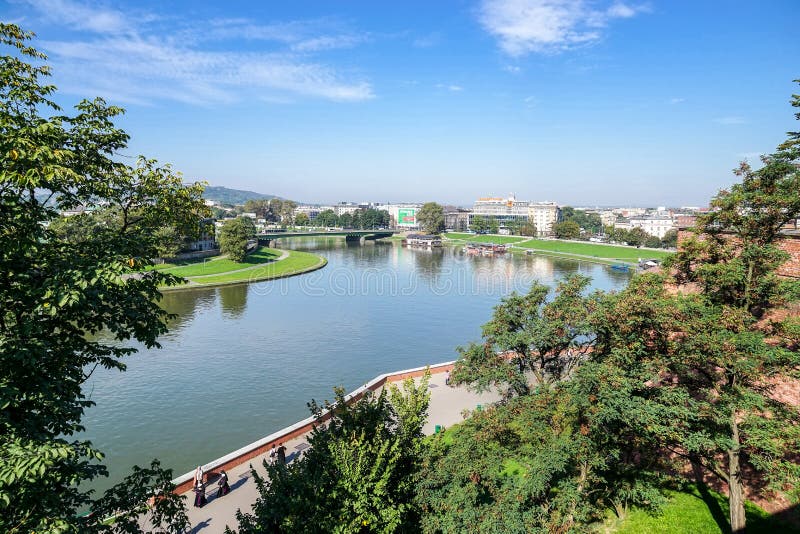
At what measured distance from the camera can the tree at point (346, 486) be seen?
28.6 ft

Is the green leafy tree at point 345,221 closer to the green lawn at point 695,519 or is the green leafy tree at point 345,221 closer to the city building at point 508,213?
the city building at point 508,213

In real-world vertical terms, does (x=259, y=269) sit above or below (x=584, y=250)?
above

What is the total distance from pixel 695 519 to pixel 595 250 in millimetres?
103711

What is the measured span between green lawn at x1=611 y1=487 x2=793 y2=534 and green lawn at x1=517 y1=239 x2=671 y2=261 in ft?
288

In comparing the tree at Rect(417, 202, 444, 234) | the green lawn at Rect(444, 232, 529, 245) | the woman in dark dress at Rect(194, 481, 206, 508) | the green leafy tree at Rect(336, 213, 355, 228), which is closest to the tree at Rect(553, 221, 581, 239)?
the green lawn at Rect(444, 232, 529, 245)

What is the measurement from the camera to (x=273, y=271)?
2712 inches

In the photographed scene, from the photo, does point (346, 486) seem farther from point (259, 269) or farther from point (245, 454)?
point (259, 269)

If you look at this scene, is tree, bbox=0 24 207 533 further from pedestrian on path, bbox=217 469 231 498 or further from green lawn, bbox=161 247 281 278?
green lawn, bbox=161 247 281 278

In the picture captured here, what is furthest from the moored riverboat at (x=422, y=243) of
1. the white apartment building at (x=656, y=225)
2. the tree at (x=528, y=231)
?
the white apartment building at (x=656, y=225)

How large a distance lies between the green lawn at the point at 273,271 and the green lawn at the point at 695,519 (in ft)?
176

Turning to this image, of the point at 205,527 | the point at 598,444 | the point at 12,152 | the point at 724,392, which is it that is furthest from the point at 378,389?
the point at 12,152

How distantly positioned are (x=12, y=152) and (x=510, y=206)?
7806 inches

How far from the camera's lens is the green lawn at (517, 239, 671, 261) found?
98.5 m

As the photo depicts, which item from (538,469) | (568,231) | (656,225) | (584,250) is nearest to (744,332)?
(538,469)
